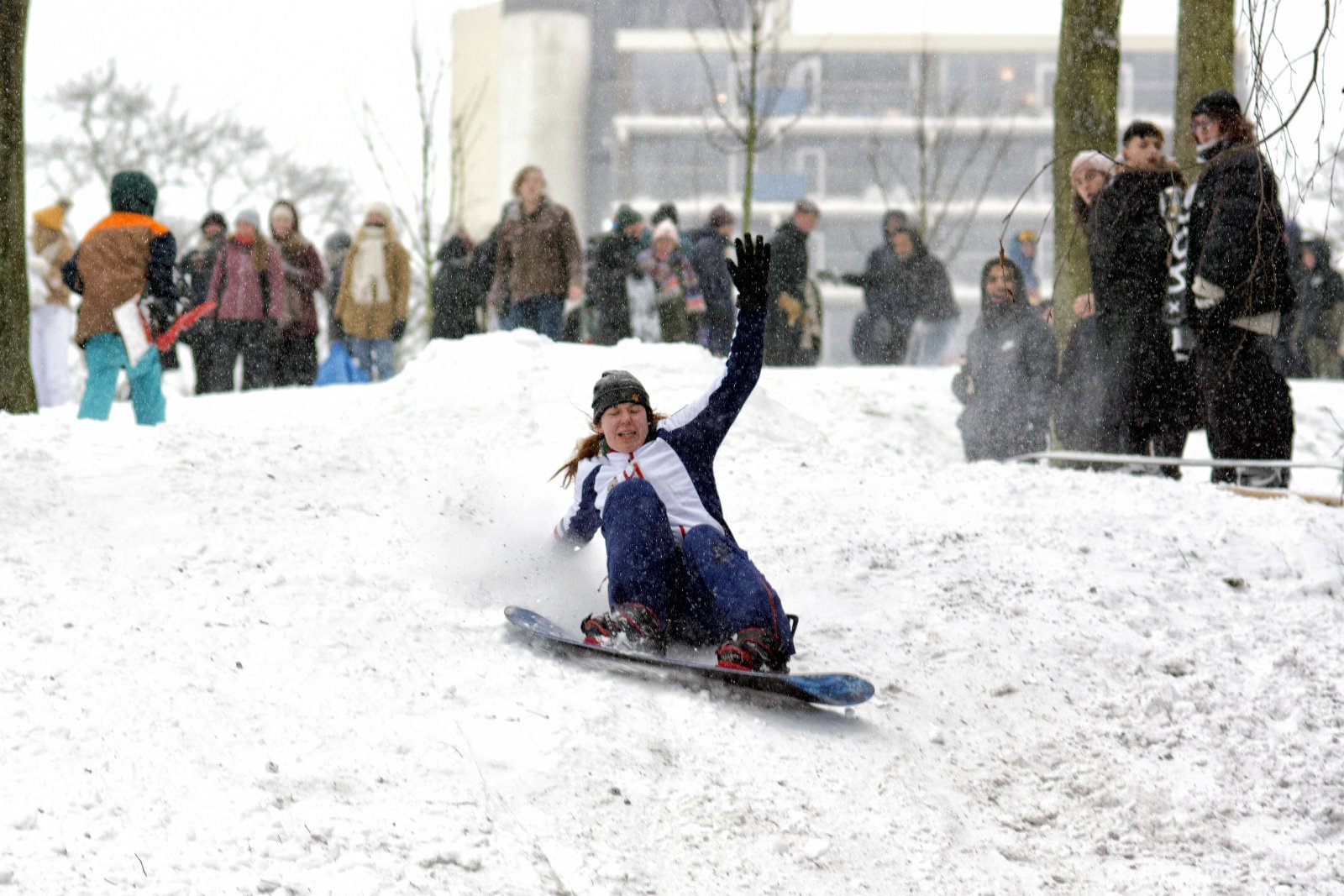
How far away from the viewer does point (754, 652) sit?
4.41 metres

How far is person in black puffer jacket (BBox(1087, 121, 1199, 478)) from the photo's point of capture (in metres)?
7.28

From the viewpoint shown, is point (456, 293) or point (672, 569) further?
point (456, 293)

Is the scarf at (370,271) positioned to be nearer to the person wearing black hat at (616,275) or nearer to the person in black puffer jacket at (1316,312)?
the person wearing black hat at (616,275)

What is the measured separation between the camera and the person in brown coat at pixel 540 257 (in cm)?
1005

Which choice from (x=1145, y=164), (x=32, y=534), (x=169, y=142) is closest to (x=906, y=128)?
(x=169, y=142)

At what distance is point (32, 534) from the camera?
16.9ft

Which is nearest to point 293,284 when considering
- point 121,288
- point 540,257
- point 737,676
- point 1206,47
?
point 540,257

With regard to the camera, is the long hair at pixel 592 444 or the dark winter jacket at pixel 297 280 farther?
the dark winter jacket at pixel 297 280

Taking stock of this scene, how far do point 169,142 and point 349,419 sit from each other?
3148 cm

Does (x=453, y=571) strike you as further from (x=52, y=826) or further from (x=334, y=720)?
(x=52, y=826)

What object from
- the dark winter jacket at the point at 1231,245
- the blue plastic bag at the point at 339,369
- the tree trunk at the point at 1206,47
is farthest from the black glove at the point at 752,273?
the blue plastic bag at the point at 339,369

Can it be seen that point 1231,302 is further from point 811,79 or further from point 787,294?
point 811,79

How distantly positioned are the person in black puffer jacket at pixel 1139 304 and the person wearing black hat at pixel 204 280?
674cm

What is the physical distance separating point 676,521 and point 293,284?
22.9ft
